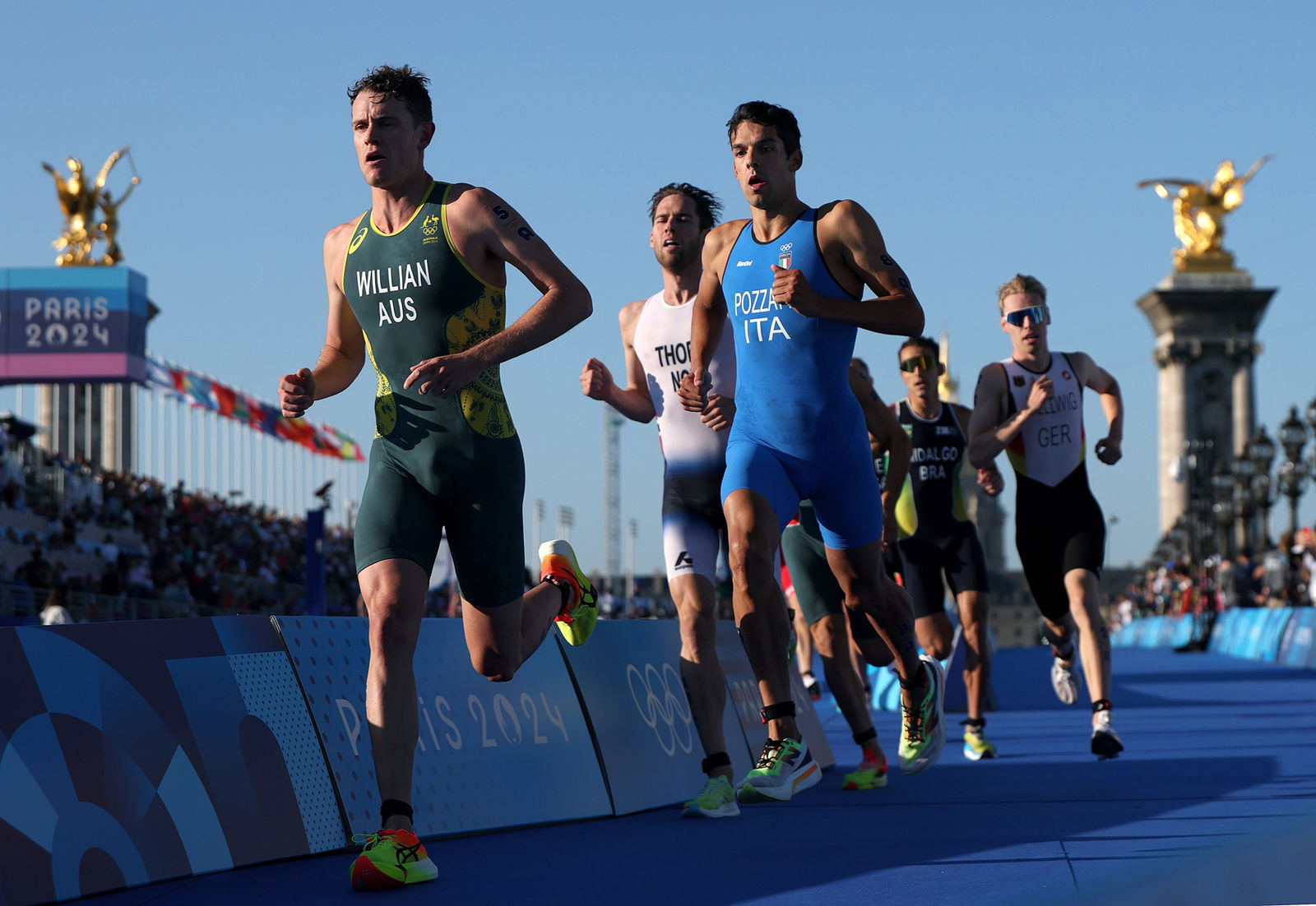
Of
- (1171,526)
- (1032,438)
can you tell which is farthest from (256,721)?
(1171,526)

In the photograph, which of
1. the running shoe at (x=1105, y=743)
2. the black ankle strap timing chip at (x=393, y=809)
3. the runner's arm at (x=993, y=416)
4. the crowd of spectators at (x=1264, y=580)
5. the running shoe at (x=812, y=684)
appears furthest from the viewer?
the crowd of spectators at (x=1264, y=580)

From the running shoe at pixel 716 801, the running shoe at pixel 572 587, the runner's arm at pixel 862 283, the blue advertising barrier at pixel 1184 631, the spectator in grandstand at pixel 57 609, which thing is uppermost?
the runner's arm at pixel 862 283

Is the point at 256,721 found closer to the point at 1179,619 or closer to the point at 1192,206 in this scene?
the point at 1179,619

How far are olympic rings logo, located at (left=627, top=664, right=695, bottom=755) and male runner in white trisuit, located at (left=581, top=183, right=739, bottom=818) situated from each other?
21.3 inches

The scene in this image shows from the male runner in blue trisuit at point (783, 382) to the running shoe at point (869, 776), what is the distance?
70cm

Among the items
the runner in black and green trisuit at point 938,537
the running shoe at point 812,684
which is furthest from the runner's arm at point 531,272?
the running shoe at point 812,684

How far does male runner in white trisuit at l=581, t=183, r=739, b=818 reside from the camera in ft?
23.2

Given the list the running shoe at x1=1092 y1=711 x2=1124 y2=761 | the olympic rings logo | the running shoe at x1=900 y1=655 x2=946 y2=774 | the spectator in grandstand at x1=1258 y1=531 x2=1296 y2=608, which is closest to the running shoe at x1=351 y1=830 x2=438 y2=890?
the olympic rings logo

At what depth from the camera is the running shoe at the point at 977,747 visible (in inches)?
389

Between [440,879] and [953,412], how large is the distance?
6.27 meters

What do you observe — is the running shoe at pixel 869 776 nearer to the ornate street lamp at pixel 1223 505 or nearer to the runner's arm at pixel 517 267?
the runner's arm at pixel 517 267

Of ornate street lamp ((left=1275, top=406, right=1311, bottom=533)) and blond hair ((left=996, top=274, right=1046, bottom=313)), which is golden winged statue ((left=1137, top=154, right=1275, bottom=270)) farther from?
blond hair ((left=996, top=274, right=1046, bottom=313))

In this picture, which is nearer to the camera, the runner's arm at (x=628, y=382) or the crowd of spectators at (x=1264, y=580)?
the runner's arm at (x=628, y=382)

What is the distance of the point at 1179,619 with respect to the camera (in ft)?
149
